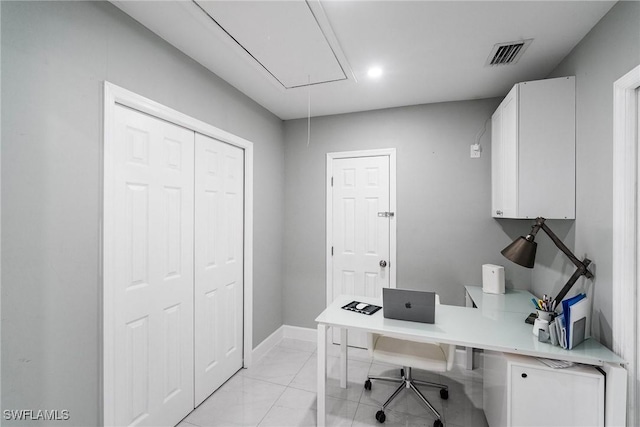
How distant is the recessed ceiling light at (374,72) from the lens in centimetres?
224

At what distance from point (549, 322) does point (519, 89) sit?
5.25 feet

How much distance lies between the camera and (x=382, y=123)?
3.10 m

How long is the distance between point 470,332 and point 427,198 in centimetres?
154

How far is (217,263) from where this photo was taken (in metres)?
2.43

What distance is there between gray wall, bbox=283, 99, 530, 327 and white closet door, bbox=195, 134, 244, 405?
3.01 ft

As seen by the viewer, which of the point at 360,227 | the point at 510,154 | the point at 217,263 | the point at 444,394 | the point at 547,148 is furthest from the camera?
the point at 360,227

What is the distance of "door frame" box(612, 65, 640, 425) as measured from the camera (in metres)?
1.39

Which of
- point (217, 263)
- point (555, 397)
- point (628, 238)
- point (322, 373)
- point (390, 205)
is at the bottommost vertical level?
point (322, 373)

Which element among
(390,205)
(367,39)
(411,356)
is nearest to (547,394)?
(411,356)

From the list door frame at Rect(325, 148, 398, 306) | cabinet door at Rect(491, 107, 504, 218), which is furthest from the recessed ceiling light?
cabinet door at Rect(491, 107, 504, 218)

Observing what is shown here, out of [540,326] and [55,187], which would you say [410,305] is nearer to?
[540,326]

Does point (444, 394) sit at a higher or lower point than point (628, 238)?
lower

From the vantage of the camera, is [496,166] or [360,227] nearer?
[496,166]

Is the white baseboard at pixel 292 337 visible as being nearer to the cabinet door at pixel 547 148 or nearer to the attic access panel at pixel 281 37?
the cabinet door at pixel 547 148
